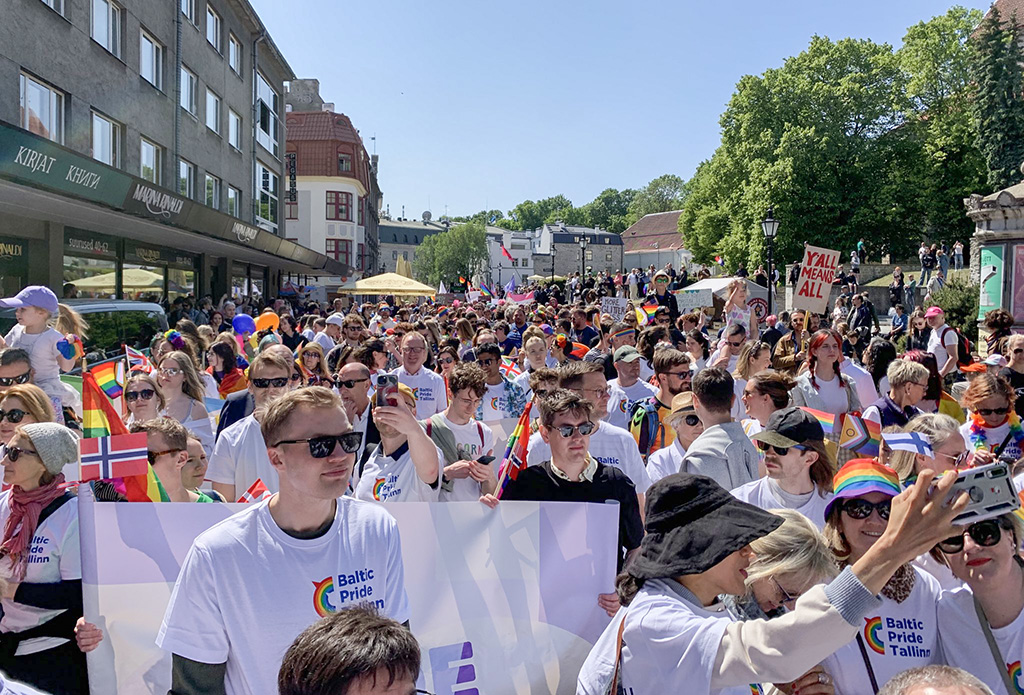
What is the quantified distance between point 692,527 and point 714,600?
0.23 m

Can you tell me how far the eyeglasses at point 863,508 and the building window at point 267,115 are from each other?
36146 mm

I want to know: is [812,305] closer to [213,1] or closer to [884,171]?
[213,1]

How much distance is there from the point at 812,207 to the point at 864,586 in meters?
45.6

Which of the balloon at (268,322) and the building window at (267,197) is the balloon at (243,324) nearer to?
the balloon at (268,322)

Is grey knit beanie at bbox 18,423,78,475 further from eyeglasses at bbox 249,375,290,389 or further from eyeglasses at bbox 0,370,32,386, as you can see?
eyeglasses at bbox 0,370,32,386

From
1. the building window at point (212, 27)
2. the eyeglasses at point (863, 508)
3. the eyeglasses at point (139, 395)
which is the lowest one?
the eyeglasses at point (863, 508)

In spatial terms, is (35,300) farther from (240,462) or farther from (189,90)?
(189,90)

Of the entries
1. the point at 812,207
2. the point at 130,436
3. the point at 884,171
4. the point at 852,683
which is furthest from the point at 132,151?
the point at 884,171

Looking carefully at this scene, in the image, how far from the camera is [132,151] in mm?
22734

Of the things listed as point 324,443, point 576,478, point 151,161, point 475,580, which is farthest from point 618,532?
point 151,161

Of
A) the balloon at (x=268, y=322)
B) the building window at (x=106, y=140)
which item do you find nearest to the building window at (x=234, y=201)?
the building window at (x=106, y=140)

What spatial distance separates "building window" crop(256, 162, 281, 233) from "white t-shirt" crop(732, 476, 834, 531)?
35.6m

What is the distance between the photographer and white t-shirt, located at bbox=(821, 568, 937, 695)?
296 centimetres

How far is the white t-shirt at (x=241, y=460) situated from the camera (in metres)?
5.09
